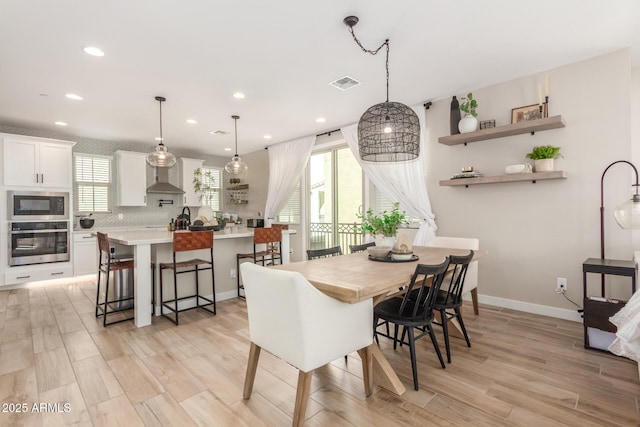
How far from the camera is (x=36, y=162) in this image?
5121 millimetres

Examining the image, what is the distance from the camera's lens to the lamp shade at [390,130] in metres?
2.42

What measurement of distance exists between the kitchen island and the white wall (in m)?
2.66

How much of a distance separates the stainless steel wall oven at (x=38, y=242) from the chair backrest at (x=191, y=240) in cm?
330

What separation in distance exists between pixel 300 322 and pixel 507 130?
3135 millimetres

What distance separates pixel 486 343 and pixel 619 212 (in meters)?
1.47

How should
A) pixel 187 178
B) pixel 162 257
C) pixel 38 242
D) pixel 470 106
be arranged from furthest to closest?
1. pixel 187 178
2. pixel 38 242
3. pixel 470 106
4. pixel 162 257

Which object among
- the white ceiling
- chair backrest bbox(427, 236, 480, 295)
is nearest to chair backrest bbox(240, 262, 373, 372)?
chair backrest bbox(427, 236, 480, 295)

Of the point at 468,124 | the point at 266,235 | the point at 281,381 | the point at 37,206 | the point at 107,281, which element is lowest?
the point at 281,381

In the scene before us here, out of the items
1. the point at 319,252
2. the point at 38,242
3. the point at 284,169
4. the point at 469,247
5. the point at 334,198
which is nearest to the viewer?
the point at 319,252

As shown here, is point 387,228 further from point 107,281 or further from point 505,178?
point 107,281

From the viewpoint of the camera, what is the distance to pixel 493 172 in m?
3.77

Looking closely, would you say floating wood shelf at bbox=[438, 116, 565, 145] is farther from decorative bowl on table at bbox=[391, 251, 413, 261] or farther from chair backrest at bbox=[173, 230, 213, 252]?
chair backrest at bbox=[173, 230, 213, 252]

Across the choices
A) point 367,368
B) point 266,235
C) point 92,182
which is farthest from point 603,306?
point 92,182

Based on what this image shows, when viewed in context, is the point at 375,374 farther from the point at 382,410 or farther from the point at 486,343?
the point at 486,343
